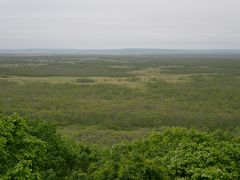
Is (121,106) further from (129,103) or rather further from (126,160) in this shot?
(126,160)

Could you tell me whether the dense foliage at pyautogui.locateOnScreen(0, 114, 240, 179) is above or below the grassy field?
above

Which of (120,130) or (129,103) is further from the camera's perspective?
(129,103)

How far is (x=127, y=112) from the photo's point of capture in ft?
120

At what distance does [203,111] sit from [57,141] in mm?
24790

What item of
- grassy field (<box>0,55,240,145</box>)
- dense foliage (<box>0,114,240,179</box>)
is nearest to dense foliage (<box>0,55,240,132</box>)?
grassy field (<box>0,55,240,145</box>)

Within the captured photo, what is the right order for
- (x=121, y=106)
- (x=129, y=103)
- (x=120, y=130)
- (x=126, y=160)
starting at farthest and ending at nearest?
(x=129, y=103), (x=121, y=106), (x=120, y=130), (x=126, y=160)

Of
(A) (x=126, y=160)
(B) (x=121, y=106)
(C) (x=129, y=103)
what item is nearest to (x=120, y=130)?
(B) (x=121, y=106)

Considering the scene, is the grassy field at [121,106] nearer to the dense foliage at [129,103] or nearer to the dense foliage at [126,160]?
the dense foliage at [129,103]

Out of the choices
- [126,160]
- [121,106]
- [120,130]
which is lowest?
[120,130]

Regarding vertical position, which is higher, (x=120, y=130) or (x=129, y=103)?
(x=129, y=103)

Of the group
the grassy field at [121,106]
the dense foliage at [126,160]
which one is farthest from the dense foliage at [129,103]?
the dense foliage at [126,160]

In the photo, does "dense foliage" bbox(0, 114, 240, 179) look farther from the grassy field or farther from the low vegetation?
the grassy field

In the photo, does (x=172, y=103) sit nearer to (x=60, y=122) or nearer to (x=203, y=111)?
(x=203, y=111)

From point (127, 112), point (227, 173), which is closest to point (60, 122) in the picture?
point (127, 112)
